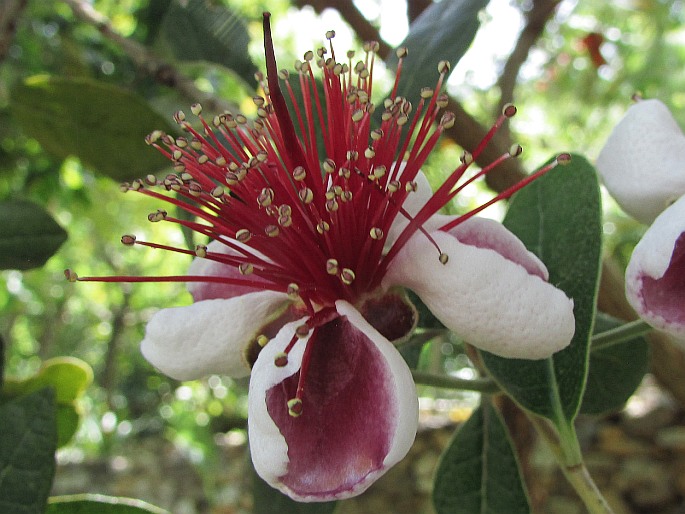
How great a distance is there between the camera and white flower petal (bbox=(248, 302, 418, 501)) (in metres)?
0.37

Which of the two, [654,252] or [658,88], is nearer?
[654,252]

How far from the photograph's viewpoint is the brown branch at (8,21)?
877 millimetres

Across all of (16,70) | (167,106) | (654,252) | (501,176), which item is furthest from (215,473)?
(654,252)

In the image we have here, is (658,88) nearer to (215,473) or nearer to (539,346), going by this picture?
(215,473)

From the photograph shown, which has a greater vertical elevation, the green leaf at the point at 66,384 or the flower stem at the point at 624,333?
the flower stem at the point at 624,333

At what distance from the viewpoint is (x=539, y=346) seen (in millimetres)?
395

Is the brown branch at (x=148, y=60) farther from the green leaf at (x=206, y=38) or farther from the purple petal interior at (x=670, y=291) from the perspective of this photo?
the purple petal interior at (x=670, y=291)

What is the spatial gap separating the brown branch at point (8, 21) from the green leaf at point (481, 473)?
74 cm

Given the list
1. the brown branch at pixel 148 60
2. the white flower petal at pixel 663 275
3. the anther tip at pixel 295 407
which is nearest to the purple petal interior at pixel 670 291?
the white flower petal at pixel 663 275

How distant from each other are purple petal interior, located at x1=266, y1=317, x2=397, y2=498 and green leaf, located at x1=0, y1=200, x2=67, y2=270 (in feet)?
1.11

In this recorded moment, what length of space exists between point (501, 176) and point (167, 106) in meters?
0.52

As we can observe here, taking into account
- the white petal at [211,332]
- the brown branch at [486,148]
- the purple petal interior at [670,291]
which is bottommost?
the white petal at [211,332]

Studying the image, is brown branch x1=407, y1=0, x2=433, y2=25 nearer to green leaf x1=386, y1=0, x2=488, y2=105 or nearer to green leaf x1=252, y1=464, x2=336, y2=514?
green leaf x1=386, y1=0, x2=488, y2=105

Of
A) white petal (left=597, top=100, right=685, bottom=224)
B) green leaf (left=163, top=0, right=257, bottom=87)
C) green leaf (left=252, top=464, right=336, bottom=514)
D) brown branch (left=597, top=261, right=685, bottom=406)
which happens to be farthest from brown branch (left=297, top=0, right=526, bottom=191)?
green leaf (left=252, top=464, right=336, bottom=514)
